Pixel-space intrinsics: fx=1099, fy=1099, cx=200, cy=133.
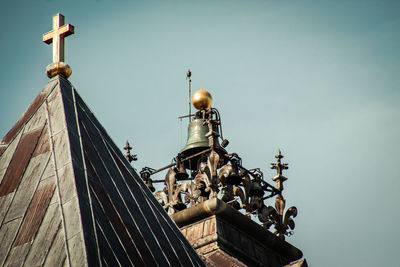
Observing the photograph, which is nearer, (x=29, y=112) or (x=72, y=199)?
(x=72, y=199)

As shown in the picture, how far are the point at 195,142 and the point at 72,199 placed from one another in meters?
11.8

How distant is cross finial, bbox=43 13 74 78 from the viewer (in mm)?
18547

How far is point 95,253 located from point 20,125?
14.9 ft

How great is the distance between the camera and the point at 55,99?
1767 centimetres

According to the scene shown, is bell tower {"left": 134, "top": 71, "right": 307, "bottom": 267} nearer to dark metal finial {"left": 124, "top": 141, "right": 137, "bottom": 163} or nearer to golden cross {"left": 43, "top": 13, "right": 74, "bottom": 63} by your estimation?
dark metal finial {"left": 124, "top": 141, "right": 137, "bottom": 163}

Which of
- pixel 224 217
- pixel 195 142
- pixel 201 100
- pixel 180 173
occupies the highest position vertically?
pixel 201 100

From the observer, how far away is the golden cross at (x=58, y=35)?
61.3 ft

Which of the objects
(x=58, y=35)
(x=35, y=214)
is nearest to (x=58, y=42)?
(x=58, y=35)

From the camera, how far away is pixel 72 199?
48.1 feet

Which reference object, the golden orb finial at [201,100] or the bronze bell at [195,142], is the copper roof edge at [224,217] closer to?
the bronze bell at [195,142]

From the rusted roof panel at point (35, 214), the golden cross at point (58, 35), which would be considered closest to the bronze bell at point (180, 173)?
the golden cross at point (58, 35)

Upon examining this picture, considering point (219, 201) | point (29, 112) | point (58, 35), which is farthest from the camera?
point (219, 201)

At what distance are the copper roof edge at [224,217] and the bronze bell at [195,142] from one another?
6.58 feet

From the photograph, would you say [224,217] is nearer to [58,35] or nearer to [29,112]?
[58,35]
